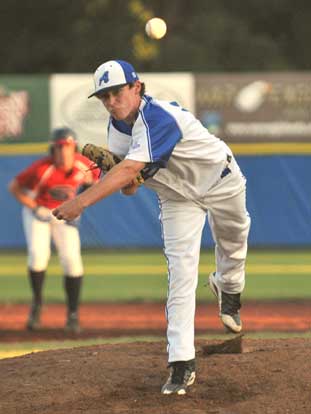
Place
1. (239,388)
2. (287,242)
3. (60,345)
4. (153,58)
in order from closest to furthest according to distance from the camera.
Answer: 1. (239,388)
2. (60,345)
3. (287,242)
4. (153,58)

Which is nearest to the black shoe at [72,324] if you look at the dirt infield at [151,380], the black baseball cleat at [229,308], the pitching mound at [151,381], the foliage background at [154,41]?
the dirt infield at [151,380]

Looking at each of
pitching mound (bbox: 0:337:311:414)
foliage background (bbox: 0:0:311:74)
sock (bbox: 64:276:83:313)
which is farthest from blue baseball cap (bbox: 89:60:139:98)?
foliage background (bbox: 0:0:311:74)

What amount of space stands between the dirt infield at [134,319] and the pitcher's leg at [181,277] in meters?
3.92

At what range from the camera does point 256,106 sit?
1758 centimetres

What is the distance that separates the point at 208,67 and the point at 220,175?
20.7 metres

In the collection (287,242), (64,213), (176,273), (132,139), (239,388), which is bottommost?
(287,242)

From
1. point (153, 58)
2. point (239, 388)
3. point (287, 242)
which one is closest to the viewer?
point (239, 388)

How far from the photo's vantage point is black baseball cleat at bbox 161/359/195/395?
560 cm

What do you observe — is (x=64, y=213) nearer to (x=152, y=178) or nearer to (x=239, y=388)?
(x=152, y=178)

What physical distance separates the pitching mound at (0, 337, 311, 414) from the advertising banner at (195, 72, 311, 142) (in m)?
11.1

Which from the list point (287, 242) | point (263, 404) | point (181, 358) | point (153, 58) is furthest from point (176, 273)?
point (153, 58)

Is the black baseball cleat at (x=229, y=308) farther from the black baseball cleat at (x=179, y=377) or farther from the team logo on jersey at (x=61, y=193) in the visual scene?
the team logo on jersey at (x=61, y=193)

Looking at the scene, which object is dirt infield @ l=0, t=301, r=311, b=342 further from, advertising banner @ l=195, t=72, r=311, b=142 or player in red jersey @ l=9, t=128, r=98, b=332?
advertising banner @ l=195, t=72, r=311, b=142

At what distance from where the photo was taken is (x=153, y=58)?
2633cm
